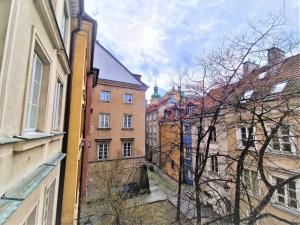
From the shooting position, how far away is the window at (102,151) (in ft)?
61.7

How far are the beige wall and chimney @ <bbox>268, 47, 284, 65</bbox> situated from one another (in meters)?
16.5

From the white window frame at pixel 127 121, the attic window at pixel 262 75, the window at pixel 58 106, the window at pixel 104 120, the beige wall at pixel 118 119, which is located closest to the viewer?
the window at pixel 58 106

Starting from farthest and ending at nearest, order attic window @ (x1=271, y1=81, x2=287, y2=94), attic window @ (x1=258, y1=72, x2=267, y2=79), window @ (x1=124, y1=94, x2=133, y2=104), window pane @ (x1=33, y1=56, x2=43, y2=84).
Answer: window @ (x1=124, y1=94, x2=133, y2=104), attic window @ (x1=258, y1=72, x2=267, y2=79), attic window @ (x1=271, y1=81, x2=287, y2=94), window pane @ (x1=33, y1=56, x2=43, y2=84)

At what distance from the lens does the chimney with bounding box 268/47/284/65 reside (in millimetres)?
6156

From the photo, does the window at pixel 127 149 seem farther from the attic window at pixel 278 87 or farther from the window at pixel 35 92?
the window at pixel 35 92

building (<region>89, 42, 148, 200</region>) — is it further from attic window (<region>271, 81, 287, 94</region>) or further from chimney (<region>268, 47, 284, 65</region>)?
chimney (<region>268, 47, 284, 65</region>)

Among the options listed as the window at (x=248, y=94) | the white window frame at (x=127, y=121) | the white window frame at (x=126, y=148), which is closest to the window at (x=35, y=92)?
the window at (x=248, y=94)

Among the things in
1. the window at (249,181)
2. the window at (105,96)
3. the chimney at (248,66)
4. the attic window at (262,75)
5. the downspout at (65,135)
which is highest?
the window at (105,96)

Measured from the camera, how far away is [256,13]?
6.04 metres

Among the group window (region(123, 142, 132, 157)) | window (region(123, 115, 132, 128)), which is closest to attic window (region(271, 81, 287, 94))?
window (region(123, 115, 132, 128))

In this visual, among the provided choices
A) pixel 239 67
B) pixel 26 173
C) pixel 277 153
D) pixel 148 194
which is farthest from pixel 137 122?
pixel 26 173

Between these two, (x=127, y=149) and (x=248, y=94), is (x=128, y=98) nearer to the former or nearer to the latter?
(x=127, y=149)

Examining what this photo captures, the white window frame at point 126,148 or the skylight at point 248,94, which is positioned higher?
the skylight at point 248,94

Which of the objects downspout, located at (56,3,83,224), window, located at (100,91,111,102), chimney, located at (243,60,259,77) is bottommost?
downspout, located at (56,3,83,224)
